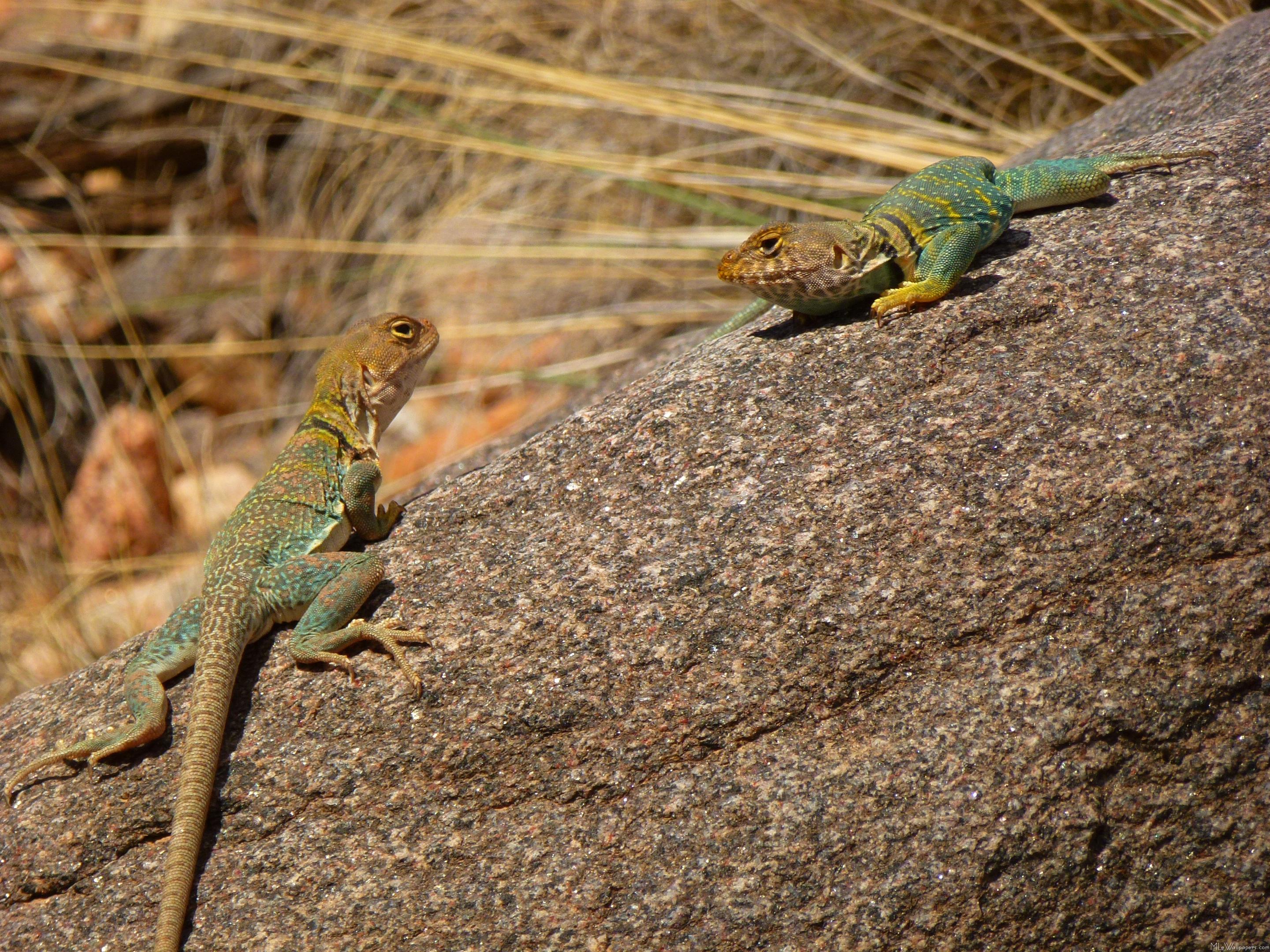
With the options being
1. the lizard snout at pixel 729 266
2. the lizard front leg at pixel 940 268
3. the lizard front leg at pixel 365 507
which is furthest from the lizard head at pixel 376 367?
the lizard front leg at pixel 940 268

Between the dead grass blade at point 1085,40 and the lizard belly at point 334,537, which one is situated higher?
the dead grass blade at point 1085,40

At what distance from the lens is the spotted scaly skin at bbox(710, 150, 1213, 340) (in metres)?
3.13

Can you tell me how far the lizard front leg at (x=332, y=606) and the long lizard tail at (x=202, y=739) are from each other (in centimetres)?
12

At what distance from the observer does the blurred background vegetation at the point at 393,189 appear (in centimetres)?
569

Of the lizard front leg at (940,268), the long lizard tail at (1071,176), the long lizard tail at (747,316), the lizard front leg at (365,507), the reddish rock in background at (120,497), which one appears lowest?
the reddish rock in background at (120,497)

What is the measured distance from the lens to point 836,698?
256 centimetres

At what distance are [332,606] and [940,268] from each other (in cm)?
206

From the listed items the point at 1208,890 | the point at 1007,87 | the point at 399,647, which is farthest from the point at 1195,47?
the point at 399,647

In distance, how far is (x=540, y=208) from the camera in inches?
284

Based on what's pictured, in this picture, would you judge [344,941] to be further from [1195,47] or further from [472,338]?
[472,338]

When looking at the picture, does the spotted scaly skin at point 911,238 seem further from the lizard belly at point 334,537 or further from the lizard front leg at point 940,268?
the lizard belly at point 334,537

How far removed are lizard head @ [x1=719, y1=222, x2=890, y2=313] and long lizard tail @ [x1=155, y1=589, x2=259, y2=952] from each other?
1.77 meters

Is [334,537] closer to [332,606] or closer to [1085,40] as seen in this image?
[332,606]

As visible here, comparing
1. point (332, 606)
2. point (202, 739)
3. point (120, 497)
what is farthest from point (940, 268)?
point (120, 497)
